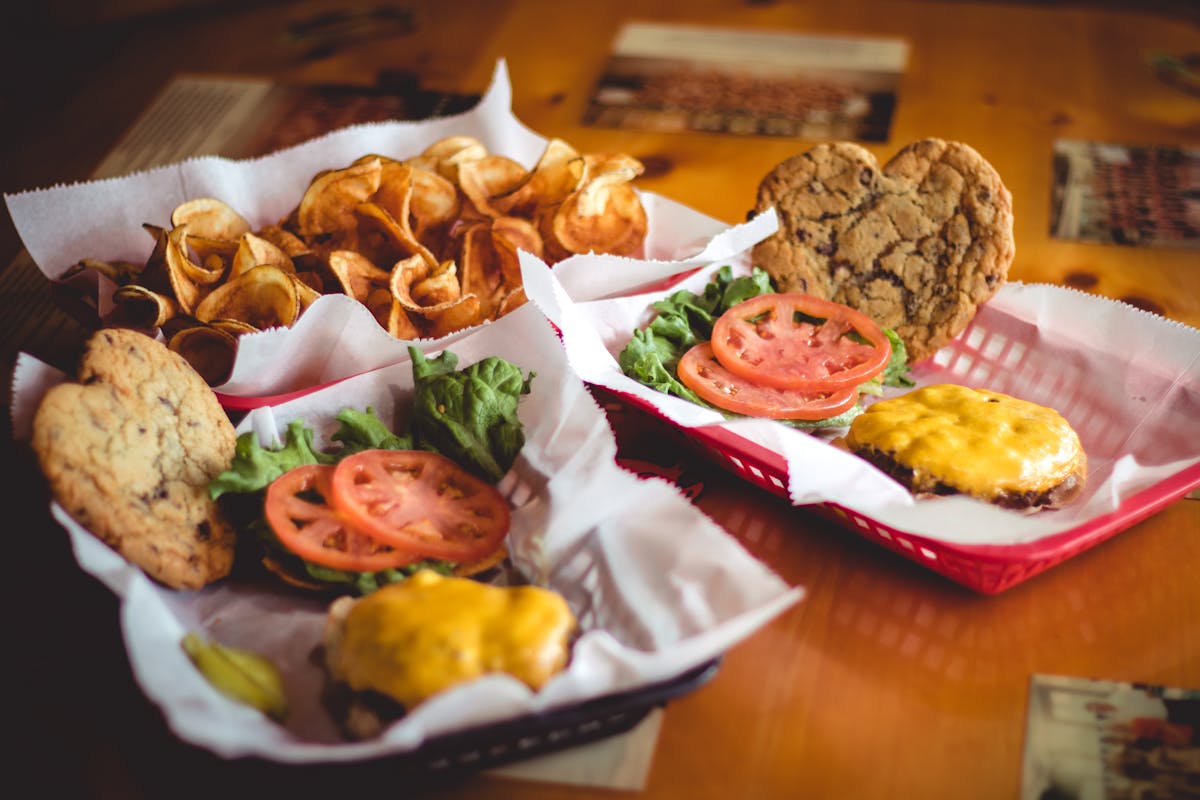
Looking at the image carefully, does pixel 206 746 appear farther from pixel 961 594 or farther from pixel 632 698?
pixel 961 594

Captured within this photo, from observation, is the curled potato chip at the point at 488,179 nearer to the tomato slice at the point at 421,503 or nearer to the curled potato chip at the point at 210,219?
the curled potato chip at the point at 210,219

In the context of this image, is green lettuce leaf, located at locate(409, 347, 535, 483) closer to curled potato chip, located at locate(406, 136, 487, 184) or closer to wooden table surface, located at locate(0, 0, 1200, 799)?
wooden table surface, located at locate(0, 0, 1200, 799)

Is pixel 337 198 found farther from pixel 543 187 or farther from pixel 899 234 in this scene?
pixel 899 234

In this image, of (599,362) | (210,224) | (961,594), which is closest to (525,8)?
(210,224)

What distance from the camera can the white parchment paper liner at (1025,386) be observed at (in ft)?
4.69

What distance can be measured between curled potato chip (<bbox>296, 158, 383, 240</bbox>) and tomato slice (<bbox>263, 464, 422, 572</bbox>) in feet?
2.00

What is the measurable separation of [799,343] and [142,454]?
3.34 ft

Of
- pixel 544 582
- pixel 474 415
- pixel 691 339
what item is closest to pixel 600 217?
pixel 691 339

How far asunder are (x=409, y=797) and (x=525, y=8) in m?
2.67

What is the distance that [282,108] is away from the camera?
284 cm

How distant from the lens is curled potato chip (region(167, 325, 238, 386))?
68.0 inches

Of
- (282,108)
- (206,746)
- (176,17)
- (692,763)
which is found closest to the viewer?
(206,746)

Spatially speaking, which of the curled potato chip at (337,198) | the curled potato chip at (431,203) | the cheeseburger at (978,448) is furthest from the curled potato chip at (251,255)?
the cheeseburger at (978,448)

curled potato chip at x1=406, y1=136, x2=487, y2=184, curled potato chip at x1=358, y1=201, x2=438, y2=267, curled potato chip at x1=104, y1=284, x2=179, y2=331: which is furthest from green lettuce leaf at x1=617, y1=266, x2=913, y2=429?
curled potato chip at x1=104, y1=284, x2=179, y2=331
